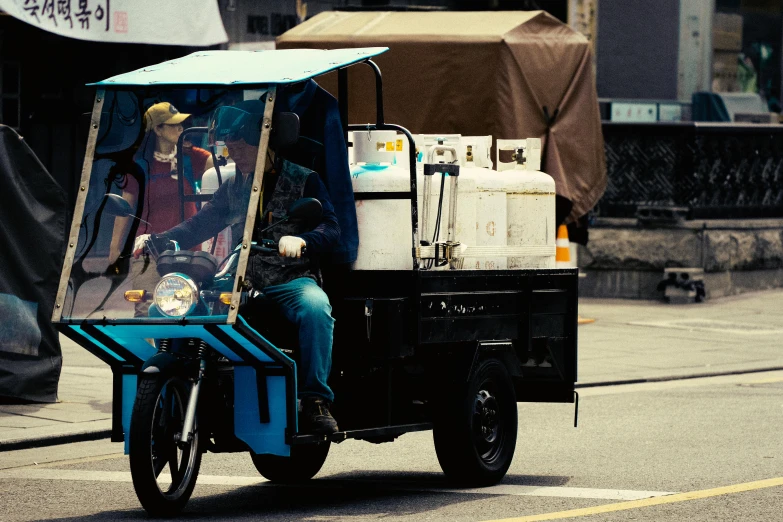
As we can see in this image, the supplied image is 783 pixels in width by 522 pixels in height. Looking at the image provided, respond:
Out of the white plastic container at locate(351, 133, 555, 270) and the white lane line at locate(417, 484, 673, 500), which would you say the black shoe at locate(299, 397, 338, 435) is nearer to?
the white plastic container at locate(351, 133, 555, 270)

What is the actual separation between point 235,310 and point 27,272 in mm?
5142

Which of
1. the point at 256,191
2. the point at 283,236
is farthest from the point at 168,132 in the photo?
the point at 283,236

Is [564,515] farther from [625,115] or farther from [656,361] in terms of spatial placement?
[625,115]

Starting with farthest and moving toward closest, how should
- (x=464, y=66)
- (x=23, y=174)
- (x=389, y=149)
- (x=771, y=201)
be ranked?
(x=771, y=201) < (x=464, y=66) < (x=23, y=174) < (x=389, y=149)

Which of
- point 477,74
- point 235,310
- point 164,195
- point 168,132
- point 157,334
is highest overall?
point 477,74

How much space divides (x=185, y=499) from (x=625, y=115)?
18117 mm

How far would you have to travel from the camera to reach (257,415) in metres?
7.84

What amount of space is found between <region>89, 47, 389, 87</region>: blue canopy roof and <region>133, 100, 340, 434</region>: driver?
0.17 metres

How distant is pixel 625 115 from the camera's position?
82.1 ft

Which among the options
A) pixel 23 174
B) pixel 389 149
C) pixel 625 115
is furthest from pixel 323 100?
pixel 625 115

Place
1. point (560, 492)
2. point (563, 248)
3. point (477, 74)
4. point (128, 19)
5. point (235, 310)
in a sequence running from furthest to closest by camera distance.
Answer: point (128, 19) < point (563, 248) < point (477, 74) < point (560, 492) < point (235, 310)

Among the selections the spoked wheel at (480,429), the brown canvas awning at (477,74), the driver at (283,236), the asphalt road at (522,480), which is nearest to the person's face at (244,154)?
the driver at (283,236)

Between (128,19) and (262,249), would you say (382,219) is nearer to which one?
(262,249)

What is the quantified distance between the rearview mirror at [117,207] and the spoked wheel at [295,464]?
1.80 m
